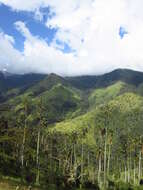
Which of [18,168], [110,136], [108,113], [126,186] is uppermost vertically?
[108,113]

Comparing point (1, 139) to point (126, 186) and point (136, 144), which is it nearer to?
point (126, 186)

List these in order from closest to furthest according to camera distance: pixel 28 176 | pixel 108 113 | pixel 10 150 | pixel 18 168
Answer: pixel 28 176
pixel 18 168
pixel 108 113
pixel 10 150

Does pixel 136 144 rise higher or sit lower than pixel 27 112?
lower

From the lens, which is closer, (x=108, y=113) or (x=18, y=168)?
(x=18, y=168)

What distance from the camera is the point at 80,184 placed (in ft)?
305

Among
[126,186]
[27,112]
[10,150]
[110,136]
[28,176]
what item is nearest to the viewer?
[27,112]

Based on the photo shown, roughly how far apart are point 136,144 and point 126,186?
171 ft

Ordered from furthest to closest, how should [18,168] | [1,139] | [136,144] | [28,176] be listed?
[136,144] < [18,168] < [28,176] < [1,139]

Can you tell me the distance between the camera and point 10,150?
144375mm

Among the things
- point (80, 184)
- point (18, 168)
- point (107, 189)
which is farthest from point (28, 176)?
point (107, 189)

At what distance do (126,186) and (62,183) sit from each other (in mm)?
34219

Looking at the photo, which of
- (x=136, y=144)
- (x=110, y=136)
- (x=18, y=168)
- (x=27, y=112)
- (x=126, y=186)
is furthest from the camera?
(x=136, y=144)

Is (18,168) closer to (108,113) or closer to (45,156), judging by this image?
(108,113)

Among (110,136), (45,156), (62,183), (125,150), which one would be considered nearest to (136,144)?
(125,150)
